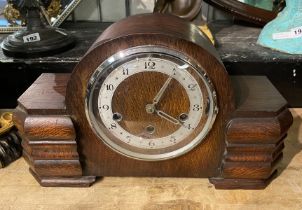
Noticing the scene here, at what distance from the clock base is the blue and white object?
25 cm

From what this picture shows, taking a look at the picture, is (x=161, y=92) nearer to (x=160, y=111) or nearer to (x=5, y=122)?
(x=160, y=111)

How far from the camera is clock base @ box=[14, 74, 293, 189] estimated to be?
2.31 feet

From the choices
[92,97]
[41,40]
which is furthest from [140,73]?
[41,40]

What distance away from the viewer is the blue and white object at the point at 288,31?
3.16ft

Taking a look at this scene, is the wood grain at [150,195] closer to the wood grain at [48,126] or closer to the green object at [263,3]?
the wood grain at [48,126]

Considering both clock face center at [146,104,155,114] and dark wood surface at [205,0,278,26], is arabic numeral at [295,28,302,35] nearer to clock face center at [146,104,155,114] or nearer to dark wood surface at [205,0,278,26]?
dark wood surface at [205,0,278,26]

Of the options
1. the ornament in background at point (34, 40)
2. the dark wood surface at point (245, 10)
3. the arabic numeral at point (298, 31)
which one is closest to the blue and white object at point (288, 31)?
the arabic numeral at point (298, 31)

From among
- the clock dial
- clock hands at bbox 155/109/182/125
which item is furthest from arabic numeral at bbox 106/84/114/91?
clock hands at bbox 155/109/182/125

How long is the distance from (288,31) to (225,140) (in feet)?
1.47

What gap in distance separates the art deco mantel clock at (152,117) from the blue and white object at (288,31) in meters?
0.28

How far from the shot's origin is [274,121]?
2.29 feet

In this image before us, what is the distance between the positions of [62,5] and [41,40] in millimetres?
233

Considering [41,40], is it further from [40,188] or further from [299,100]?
[299,100]

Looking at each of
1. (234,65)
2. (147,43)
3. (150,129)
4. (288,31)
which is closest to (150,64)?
(147,43)
